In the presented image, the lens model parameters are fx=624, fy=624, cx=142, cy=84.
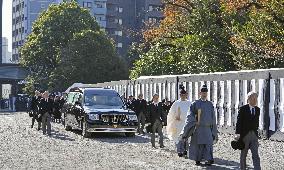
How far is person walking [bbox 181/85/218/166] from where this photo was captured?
1335 cm

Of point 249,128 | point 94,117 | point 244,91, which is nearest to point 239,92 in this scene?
point 244,91

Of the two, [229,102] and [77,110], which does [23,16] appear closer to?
[77,110]

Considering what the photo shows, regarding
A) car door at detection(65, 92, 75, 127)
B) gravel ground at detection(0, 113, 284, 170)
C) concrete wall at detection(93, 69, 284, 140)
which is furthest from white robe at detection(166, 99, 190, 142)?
car door at detection(65, 92, 75, 127)

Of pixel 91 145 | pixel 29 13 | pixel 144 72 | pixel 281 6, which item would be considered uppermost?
pixel 29 13

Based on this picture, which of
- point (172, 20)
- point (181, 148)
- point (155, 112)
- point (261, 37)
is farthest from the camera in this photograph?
point (172, 20)

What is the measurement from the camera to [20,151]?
1711 cm

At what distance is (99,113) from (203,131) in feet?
32.0

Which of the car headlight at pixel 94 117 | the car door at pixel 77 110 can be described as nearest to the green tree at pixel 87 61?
the car door at pixel 77 110

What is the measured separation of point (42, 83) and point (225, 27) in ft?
118

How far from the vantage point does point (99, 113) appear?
22703 mm

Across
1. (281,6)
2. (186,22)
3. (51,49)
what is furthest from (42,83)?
(281,6)

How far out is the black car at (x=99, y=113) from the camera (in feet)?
74.3

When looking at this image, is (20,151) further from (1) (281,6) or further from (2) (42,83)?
(2) (42,83)

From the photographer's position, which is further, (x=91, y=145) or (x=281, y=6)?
(x=281, y=6)
